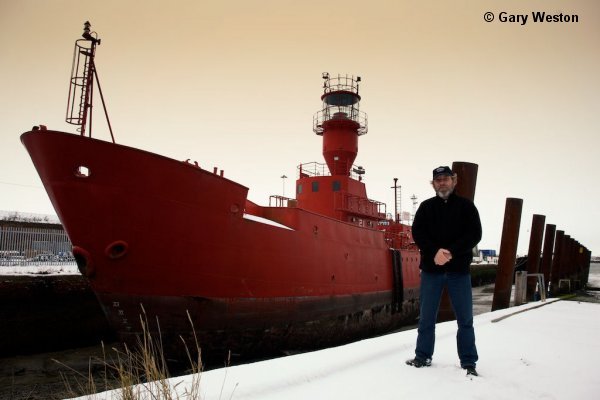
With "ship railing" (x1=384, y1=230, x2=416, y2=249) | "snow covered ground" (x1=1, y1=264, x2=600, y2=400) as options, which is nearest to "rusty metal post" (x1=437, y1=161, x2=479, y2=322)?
"snow covered ground" (x1=1, y1=264, x2=600, y2=400)

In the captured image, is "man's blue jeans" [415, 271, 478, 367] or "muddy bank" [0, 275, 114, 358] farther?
"muddy bank" [0, 275, 114, 358]

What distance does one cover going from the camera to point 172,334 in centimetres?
689

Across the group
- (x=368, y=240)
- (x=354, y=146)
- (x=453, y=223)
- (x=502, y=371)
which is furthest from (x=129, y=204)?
(x=354, y=146)

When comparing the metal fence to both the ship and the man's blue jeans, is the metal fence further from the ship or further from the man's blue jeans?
the man's blue jeans

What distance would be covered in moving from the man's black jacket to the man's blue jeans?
0.09m

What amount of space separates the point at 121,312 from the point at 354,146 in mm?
12535

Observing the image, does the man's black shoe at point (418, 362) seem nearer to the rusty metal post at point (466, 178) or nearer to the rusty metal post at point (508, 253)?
the rusty metal post at point (466, 178)

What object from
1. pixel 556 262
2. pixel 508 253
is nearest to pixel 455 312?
pixel 508 253

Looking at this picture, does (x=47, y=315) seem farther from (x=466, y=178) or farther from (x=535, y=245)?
(x=535, y=245)

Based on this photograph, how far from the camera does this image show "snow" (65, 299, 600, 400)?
7.68ft

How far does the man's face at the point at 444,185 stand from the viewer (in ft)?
10.5

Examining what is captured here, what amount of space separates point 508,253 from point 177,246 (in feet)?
22.9

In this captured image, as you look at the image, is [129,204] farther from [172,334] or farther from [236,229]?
[172,334]

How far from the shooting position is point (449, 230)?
3143mm
